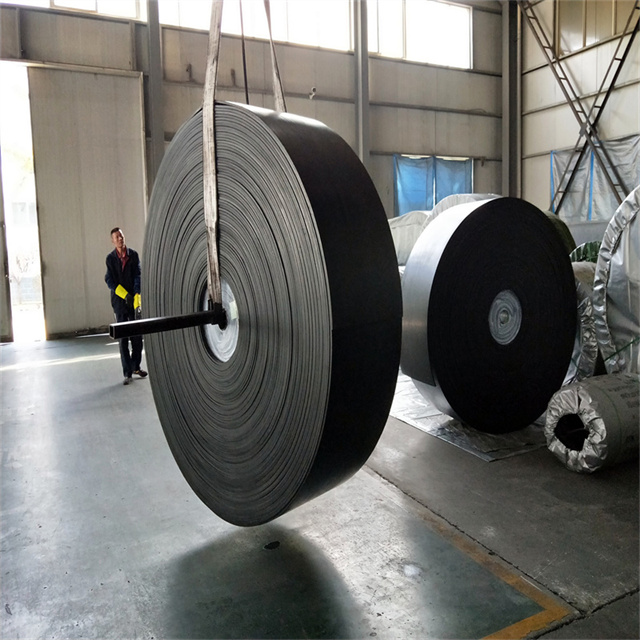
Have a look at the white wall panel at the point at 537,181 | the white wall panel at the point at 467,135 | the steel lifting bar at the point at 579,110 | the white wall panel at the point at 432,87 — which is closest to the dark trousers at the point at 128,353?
the white wall panel at the point at 432,87

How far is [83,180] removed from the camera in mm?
7605

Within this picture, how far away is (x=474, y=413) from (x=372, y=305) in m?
→ 1.97

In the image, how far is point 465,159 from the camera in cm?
1102

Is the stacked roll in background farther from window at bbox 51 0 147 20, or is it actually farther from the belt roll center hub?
window at bbox 51 0 147 20

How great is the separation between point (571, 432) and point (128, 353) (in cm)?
360

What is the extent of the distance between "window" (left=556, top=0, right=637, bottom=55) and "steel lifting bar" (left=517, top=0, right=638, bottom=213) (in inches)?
8.1

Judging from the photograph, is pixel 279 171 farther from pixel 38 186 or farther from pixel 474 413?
pixel 38 186

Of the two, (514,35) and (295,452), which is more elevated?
(514,35)

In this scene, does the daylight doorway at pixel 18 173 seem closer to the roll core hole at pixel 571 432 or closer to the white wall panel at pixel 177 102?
the white wall panel at pixel 177 102

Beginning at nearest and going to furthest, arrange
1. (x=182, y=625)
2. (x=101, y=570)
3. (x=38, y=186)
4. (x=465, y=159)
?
(x=182, y=625), (x=101, y=570), (x=38, y=186), (x=465, y=159)

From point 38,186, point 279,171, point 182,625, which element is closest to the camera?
point 279,171

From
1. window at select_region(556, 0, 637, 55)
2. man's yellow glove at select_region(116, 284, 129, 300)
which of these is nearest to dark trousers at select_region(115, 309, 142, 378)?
man's yellow glove at select_region(116, 284, 129, 300)

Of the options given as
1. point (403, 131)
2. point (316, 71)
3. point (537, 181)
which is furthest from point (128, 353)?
point (537, 181)

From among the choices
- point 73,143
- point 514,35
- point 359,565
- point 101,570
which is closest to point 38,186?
point 73,143
